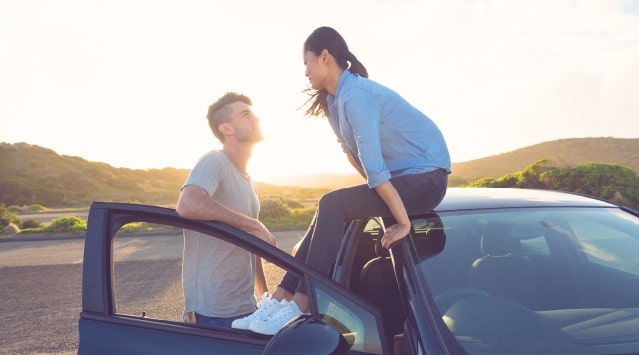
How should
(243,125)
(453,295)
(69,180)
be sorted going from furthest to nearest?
(69,180) < (243,125) < (453,295)

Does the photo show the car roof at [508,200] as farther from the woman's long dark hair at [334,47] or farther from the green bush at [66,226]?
the green bush at [66,226]

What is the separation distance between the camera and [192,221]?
1998 millimetres

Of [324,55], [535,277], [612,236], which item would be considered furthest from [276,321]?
[612,236]

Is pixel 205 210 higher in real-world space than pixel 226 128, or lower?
lower

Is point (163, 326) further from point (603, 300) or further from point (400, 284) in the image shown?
point (603, 300)

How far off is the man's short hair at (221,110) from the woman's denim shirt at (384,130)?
47 centimetres

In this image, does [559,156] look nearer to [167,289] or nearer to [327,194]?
[167,289]

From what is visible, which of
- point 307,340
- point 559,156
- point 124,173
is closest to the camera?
point 307,340

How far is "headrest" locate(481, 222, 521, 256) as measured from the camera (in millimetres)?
2439

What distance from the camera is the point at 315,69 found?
263 cm

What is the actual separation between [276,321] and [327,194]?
724 mm

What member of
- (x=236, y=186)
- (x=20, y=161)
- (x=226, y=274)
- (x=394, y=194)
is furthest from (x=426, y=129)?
(x=20, y=161)

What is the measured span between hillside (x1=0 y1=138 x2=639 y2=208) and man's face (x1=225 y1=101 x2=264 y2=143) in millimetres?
45844

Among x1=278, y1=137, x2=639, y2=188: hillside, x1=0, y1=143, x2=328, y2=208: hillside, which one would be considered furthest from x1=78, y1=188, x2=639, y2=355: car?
x1=0, y1=143, x2=328, y2=208: hillside
